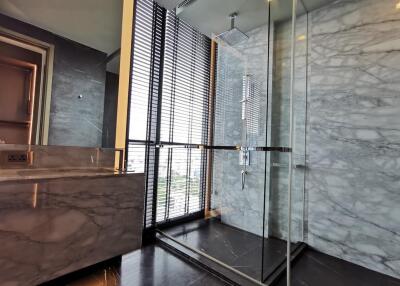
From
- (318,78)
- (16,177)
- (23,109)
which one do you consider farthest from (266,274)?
(23,109)

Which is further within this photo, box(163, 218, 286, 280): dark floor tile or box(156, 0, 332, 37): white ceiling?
box(156, 0, 332, 37): white ceiling

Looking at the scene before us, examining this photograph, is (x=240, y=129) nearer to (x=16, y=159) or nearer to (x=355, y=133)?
(x=355, y=133)

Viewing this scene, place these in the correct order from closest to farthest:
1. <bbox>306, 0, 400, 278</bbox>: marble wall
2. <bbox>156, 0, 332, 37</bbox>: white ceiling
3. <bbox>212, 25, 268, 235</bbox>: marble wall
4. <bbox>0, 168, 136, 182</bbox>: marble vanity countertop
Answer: <bbox>0, 168, 136, 182</bbox>: marble vanity countertop < <bbox>306, 0, 400, 278</bbox>: marble wall < <bbox>156, 0, 332, 37</bbox>: white ceiling < <bbox>212, 25, 268, 235</bbox>: marble wall

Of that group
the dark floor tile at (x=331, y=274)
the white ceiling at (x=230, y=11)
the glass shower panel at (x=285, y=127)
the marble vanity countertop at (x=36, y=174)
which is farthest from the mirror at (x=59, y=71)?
the dark floor tile at (x=331, y=274)

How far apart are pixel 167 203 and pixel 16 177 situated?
155cm

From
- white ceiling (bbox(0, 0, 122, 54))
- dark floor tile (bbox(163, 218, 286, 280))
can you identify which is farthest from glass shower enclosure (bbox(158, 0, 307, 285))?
white ceiling (bbox(0, 0, 122, 54))

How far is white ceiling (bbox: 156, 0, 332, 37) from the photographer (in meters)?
2.00

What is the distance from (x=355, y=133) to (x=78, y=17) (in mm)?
2760

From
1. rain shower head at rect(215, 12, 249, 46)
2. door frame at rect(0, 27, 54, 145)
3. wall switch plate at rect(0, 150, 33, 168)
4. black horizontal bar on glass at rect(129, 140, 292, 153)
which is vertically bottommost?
wall switch plate at rect(0, 150, 33, 168)

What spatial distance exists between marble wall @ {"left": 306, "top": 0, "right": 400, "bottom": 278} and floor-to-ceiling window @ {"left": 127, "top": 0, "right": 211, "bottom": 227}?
129 cm

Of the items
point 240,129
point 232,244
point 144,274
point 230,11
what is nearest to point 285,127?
point 240,129

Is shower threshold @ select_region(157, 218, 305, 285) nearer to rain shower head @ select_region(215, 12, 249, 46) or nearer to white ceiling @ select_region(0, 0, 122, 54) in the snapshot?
white ceiling @ select_region(0, 0, 122, 54)

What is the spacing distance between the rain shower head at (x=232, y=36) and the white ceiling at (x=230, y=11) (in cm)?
4

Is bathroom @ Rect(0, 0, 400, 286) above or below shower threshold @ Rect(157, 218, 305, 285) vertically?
above
